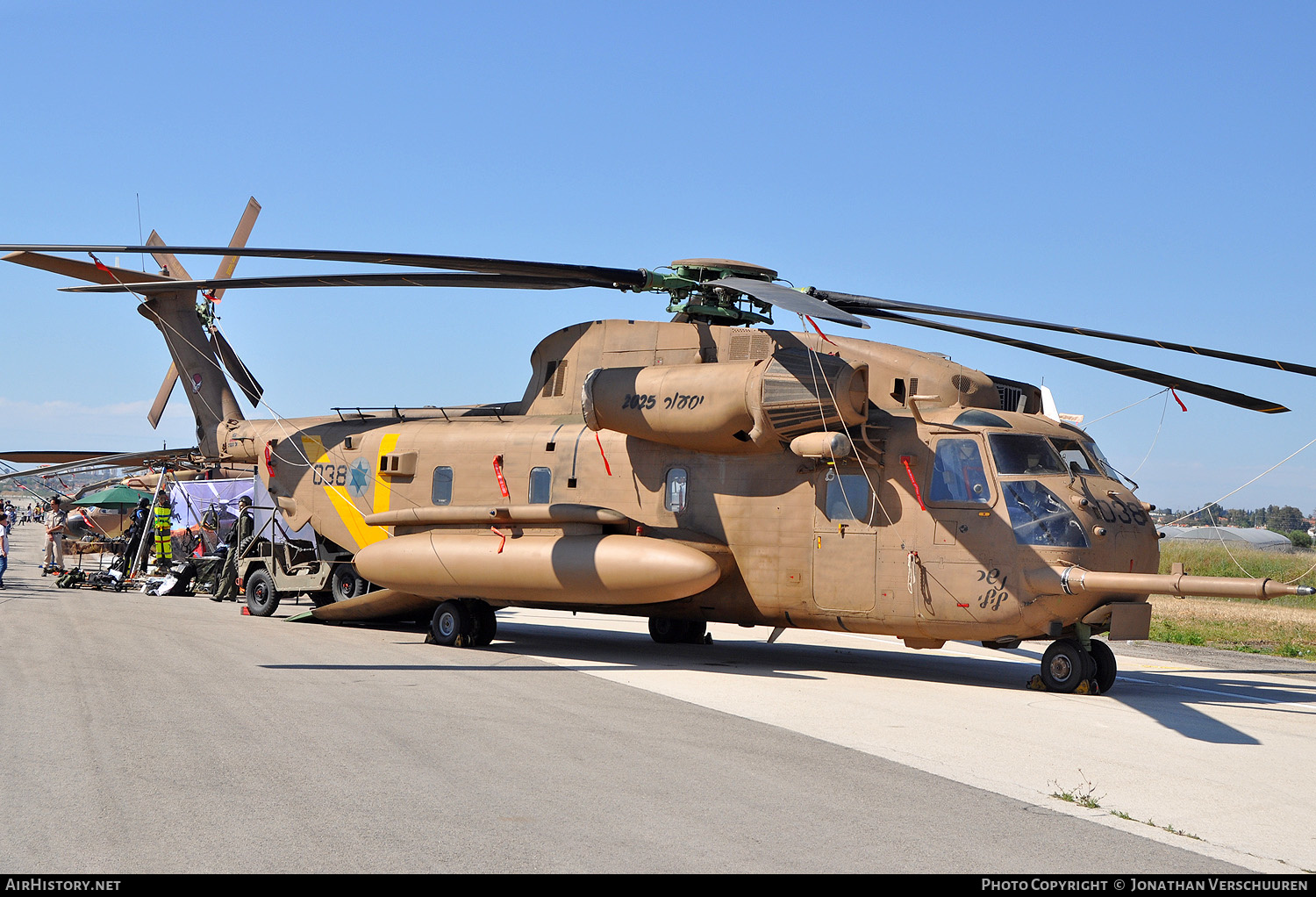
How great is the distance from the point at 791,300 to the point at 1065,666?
5290 mm

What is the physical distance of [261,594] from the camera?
1931 cm

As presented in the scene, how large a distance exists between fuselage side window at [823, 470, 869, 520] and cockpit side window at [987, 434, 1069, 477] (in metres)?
1.55

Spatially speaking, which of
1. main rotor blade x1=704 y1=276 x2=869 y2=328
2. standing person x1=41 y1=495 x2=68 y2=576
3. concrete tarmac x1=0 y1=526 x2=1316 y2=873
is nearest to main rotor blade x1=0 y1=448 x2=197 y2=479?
standing person x1=41 y1=495 x2=68 y2=576

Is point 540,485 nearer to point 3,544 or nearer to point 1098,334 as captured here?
point 1098,334

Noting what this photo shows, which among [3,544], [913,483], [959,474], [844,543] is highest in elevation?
[959,474]

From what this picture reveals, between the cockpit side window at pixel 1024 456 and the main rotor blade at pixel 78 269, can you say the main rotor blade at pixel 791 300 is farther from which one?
the main rotor blade at pixel 78 269

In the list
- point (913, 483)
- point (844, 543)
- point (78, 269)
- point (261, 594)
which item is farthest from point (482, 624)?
point (78, 269)

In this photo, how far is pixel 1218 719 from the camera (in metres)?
10.5

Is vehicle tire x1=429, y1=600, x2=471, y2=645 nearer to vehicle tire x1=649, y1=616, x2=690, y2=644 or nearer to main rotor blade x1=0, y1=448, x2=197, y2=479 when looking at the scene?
vehicle tire x1=649, y1=616, x2=690, y2=644

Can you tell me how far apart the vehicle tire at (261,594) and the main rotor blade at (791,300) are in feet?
36.0

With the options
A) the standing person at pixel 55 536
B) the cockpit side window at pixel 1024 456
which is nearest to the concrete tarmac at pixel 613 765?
the cockpit side window at pixel 1024 456

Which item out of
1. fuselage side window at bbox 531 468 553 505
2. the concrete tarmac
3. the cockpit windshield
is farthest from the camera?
fuselage side window at bbox 531 468 553 505

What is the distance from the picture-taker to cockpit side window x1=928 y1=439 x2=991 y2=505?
39.3 feet
